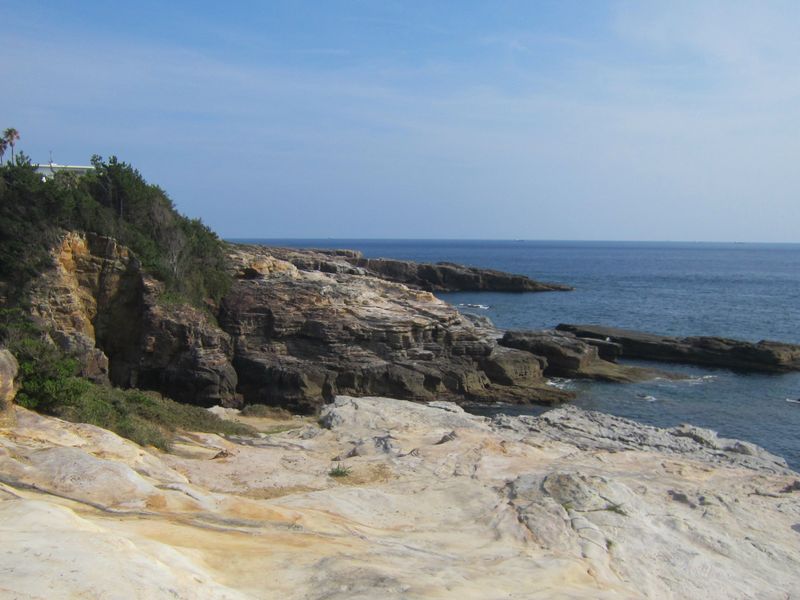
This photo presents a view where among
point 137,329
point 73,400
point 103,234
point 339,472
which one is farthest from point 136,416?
point 103,234

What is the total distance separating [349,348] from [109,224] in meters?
12.0

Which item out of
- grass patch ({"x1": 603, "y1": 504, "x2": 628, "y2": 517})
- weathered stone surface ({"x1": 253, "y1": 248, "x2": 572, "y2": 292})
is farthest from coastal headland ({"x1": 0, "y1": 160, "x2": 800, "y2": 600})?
weathered stone surface ({"x1": 253, "y1": 248, "x2": 572, "y2": 292})

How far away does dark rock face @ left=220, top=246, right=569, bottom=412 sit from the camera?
31344 mm

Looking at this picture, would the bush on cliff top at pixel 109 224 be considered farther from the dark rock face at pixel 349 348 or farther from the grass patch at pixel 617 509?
the grass patch at pixel 617 509

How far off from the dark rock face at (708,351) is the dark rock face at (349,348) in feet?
47.3

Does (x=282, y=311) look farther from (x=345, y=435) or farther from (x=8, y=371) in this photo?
(x=8, y=371)

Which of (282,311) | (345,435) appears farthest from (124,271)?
(345,435)

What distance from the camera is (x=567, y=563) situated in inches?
430

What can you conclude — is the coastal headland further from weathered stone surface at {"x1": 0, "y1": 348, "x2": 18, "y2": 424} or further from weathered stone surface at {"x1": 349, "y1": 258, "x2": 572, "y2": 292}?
weathered stone surface at {"x1": 349, "y1": 258, "x2": 572, "y2": 292}

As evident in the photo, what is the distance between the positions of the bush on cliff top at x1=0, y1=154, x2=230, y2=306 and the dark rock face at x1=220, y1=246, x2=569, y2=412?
1.94 m

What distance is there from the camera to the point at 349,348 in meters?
33.0

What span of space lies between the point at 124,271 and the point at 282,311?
7262mm

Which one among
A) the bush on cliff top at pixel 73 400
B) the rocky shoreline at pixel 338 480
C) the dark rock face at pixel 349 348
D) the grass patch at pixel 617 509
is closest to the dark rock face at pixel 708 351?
the dark rock face at pixel 349 348

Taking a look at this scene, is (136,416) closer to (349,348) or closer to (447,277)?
(349,348)
